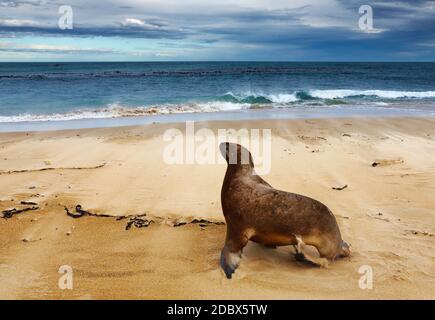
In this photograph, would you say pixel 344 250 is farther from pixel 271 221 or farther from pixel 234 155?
pixel 234 155

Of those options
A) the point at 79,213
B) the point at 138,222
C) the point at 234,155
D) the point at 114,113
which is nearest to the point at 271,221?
the point at 234,155

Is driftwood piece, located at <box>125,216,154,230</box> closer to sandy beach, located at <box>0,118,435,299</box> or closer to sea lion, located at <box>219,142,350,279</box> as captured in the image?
sandy beach, located at <box>0,118,435,299</box>

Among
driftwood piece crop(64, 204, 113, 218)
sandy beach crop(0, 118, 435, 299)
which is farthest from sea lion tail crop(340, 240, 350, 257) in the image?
driftwood piece crop(64, 204, 113, 218)

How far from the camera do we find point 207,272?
3943 millimetres

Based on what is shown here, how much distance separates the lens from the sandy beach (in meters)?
3.74

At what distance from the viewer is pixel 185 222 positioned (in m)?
5.27

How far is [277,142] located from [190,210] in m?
4.66

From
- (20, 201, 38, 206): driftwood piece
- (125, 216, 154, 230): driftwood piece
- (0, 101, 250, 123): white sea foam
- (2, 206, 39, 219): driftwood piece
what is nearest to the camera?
(125, 216, 154, 230): driftwood piece

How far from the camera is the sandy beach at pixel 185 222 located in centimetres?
374

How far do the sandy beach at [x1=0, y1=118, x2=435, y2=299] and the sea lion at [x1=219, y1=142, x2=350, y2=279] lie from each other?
20 centimetres

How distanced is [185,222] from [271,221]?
1741 millimetres

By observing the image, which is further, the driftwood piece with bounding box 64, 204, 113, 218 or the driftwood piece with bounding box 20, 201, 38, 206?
the driftwood piece with bounding box 20, 201, 38, 206

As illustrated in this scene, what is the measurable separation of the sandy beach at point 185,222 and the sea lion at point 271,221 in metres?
0.20
